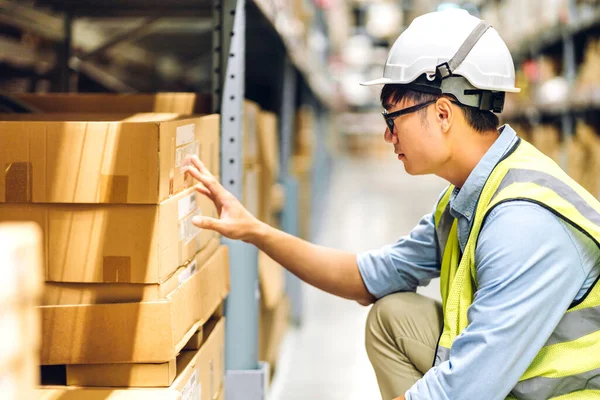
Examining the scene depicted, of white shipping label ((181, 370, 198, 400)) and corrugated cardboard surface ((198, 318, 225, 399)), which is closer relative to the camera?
white shipping label ((181, 370, 198, 400))

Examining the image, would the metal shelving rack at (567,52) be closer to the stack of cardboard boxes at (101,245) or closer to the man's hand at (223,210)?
the man's hand at (223,210)

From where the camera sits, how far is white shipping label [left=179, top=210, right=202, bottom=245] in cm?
168

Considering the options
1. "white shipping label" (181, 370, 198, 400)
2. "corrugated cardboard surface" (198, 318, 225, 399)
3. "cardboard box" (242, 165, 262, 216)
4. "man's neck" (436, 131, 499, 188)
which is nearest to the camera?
"white shipping label" (181, 370, 198, 400)

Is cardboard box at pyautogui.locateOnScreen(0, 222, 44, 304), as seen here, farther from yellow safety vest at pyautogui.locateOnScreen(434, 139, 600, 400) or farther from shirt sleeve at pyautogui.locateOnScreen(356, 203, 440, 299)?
shirt sleeve at pyautogui.locateOnScreen(356, 203, 440, 299)

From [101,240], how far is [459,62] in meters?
0.89

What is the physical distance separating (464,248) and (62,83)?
7.55 feet

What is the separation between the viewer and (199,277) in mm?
1791

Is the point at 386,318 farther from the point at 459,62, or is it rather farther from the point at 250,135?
the point at 250,135

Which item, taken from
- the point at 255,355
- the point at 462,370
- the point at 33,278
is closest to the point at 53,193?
the point at 33,278

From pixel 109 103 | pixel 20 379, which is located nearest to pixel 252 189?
pixel 109 103

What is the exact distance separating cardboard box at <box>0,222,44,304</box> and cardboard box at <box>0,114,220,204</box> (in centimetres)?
67

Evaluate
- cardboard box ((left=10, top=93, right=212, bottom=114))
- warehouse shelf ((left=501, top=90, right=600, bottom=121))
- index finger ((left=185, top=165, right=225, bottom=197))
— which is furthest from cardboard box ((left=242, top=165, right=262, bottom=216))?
warehouse shelf ((left=501, top=90, right=600, bottom=121))

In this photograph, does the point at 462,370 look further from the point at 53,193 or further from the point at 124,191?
the point at 53,193

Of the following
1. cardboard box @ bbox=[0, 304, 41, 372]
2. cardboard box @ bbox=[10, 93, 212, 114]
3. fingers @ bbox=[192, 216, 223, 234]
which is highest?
cardboard box @ bbox=[10, 93, 212, 114]
